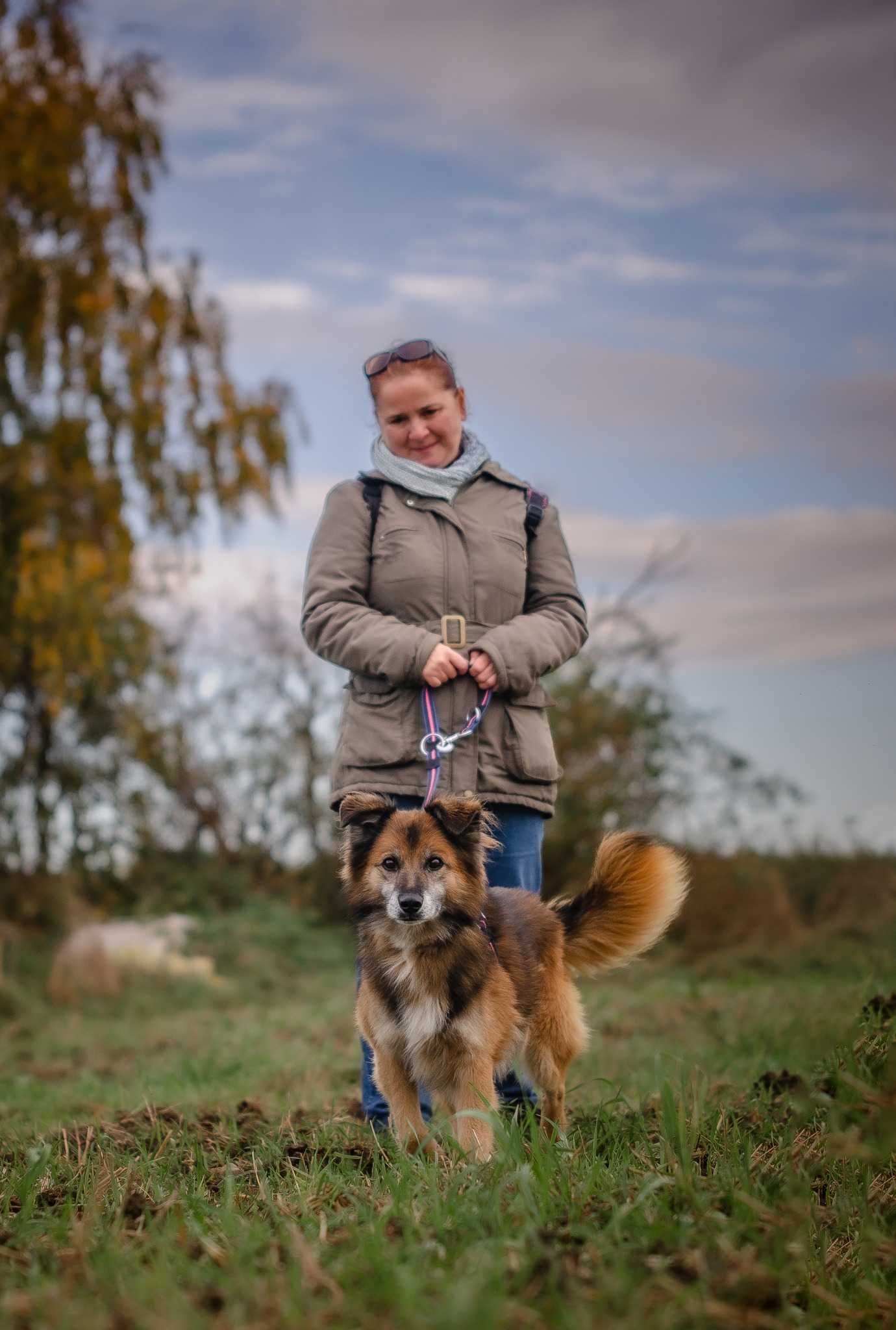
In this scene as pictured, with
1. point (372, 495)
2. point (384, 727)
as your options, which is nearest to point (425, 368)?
point (372, 495)

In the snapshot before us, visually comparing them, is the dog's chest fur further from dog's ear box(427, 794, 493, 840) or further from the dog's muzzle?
dog's ear box(427, 794, 493, 840)

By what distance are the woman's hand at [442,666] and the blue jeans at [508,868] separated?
18.3 inches

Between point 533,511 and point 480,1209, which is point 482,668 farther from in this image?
point 480,1209

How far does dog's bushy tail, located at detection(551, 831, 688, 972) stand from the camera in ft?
14.2

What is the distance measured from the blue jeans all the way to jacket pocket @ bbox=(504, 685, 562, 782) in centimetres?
14

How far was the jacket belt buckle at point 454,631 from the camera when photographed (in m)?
4.06

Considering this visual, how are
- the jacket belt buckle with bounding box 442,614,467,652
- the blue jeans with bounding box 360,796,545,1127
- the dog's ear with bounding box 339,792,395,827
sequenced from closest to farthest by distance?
the dog's ear with bounding box 339,792,395,827 → the jacket belt buckle with bounding box 442,614,467,652 → the blue jeans with bounding box 360,796,545,1127

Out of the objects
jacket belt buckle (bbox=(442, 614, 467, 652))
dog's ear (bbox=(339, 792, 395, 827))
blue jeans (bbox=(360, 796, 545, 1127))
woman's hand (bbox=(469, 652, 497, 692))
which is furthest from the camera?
blue jeans (bbox=(360, 796, 545, 1127))

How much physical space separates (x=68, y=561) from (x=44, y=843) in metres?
3.68

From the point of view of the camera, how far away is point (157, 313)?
38.2 ft

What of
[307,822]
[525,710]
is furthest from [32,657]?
[525,710]

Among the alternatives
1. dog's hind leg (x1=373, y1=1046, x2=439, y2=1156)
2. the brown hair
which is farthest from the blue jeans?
the brown hair

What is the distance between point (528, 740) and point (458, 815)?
50 cm

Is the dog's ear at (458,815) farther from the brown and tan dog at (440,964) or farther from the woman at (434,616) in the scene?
the woman at (434,616)
